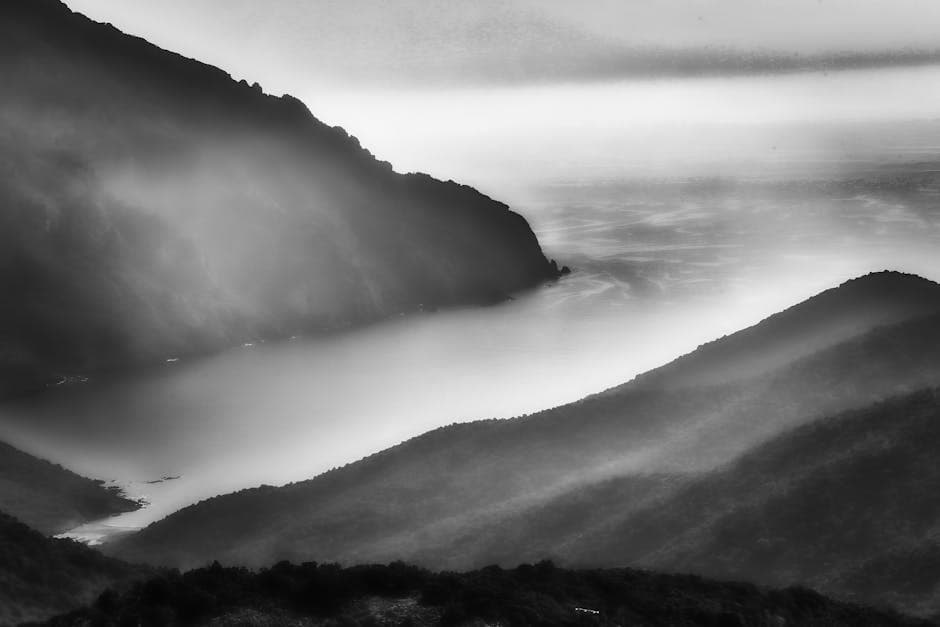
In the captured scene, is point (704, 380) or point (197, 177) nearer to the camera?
point (704, 380)

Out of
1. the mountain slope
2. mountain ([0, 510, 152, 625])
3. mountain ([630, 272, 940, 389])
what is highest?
mountain ([630, 272, 940, 389])

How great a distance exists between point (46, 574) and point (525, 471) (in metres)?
24.2

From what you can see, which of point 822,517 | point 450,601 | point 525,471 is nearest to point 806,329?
point 822,517

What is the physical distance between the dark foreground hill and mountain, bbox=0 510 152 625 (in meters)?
11.8

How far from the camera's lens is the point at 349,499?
56.9m

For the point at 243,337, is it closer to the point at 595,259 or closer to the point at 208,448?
the point at 208,448

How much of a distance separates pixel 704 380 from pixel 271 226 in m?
86.7

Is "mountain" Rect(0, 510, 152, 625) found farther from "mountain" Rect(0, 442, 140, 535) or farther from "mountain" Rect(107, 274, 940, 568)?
"mountain" Rect(0, 442, 140, 535)

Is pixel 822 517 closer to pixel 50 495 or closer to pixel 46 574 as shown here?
pixel 46 574

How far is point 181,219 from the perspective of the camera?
12912 cm

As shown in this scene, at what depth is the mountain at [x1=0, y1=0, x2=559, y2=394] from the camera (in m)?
112

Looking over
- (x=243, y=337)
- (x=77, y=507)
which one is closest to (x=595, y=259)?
(x=243, y=337)

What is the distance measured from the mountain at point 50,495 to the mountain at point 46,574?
13207mm

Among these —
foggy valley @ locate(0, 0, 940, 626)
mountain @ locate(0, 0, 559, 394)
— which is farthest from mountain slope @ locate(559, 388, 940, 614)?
mountain @ locate(0, 0, 559, 394)
